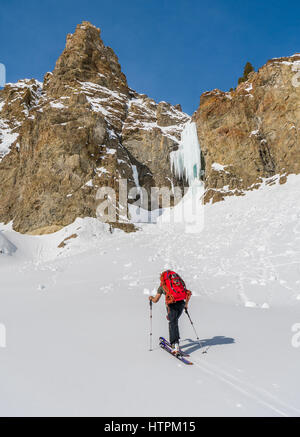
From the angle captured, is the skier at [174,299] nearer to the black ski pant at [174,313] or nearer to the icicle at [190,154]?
the black ski pant at [174,313]

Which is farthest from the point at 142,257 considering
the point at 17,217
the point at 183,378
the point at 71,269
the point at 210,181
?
the point at 17,217

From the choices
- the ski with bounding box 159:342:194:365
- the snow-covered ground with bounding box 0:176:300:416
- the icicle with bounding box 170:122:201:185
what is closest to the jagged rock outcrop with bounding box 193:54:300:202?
the icicle with bounding box 170:122:201:185

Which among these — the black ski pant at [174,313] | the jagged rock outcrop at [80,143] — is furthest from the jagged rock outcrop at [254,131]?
the black ski pant at [174,313]

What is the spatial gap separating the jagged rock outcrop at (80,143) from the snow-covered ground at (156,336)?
31756mm

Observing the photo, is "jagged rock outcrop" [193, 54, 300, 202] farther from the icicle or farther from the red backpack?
the red backpack

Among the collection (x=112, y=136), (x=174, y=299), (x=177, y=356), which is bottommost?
(x=177, y=356)

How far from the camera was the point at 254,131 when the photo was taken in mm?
33594

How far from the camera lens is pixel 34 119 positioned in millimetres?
49938

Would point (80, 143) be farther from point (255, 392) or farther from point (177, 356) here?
point (255, 392)

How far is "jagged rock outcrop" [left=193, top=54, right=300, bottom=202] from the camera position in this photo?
2947 centimetres

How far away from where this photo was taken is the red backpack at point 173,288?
462 centimetres

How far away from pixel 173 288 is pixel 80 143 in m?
44.8

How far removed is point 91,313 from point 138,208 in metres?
39.7

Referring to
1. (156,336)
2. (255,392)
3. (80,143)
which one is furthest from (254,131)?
(255,392)
